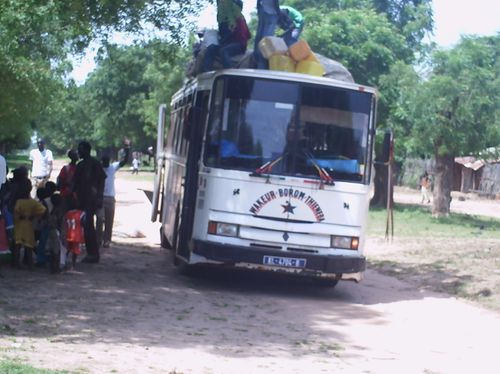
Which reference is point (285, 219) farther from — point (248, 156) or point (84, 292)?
point (84, 292)

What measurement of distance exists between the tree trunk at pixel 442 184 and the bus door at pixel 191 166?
17.9 meters

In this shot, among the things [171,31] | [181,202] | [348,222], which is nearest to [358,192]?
[348,222]

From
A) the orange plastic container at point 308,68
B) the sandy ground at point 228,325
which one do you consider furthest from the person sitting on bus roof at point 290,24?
the sandy ground at point 228,325

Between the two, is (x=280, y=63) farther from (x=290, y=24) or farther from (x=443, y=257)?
(x=443, y=257)

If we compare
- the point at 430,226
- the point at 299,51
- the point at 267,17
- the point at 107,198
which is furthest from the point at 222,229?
the point at 430,226

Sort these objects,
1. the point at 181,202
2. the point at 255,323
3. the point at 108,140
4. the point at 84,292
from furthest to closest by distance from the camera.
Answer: the point at 108,140 < the point at 181,202 < the point at 84,292 < the point at 255,323

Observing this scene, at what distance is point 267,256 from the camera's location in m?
12.3

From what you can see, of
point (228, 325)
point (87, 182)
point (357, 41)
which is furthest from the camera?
point (357, 41)

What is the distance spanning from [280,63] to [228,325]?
4230 mm

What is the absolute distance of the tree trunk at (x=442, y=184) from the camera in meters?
29.9

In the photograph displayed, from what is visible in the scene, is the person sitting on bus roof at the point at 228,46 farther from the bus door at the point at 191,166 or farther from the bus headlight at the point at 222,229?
the bus headlight at the point at 222,229

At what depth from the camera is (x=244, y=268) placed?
1242cm

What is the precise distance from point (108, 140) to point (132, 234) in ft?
177

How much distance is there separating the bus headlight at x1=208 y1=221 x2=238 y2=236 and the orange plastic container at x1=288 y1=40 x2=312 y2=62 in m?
2.57
